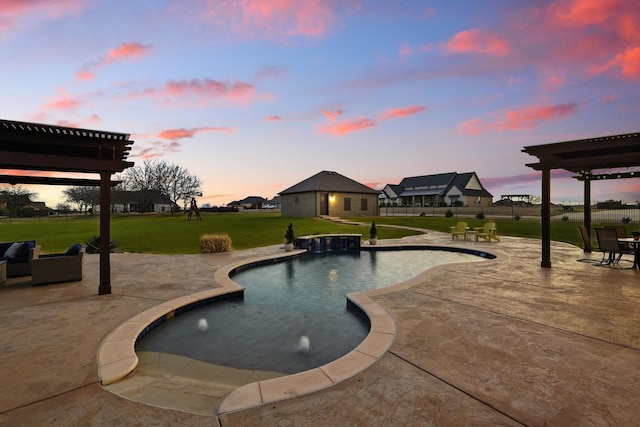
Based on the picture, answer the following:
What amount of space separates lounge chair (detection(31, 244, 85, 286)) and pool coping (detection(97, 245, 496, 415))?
11.7 feet

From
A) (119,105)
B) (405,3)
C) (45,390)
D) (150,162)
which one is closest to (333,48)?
(405,3)

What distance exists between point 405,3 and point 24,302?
14.4 m

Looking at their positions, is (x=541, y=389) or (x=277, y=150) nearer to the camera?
(x=541, y=389)

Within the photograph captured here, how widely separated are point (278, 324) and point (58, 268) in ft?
19.2

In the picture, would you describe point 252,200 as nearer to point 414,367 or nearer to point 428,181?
point 428,181

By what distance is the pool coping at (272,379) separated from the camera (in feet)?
9.72

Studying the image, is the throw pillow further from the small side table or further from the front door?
the front door

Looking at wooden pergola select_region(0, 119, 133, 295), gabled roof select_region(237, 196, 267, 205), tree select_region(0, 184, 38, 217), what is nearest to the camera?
wooden pergola select_region(0, 119, 133, 295)

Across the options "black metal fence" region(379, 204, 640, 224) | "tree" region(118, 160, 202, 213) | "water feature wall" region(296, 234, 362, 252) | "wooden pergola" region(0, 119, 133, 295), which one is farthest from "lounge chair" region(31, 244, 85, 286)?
"tree" region(118, 160, 202, 213)

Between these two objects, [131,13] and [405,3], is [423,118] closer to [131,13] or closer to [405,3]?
[405,3]

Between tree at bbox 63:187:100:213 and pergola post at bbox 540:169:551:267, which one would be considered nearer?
pergola post at bbox 540:169:551:267

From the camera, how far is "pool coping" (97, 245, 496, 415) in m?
2.96

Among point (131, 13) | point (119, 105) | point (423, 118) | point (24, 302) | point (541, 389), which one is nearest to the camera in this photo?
point (541, 389)

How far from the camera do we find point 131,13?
10.6 m
